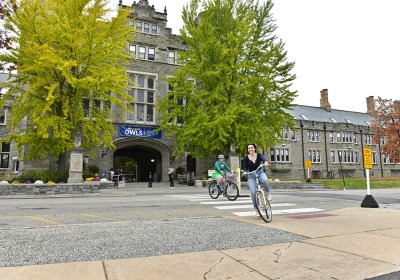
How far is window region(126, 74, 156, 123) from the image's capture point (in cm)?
2831

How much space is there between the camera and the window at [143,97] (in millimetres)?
28312

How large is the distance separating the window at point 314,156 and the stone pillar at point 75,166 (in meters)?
37.0

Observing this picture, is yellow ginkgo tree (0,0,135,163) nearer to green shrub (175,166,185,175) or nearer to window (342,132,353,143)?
green shrub (175,166,185,175)

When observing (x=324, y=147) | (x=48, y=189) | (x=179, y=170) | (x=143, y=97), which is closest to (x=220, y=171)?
(x=48, y=189)

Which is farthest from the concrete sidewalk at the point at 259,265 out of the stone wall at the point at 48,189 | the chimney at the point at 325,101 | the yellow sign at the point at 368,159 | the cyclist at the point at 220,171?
the chimney at the point at 325,101

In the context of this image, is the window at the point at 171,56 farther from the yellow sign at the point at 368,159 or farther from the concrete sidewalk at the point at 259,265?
the concrete sidewalk at the point at 259,265

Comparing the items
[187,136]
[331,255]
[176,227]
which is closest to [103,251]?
[176,227]

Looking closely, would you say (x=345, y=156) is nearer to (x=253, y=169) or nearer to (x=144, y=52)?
(x=144, y=52)

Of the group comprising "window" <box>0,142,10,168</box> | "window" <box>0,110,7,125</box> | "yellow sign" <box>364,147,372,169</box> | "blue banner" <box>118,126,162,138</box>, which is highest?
"window" <box>0,110,7,125</box>

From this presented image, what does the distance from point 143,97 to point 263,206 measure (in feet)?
78.8

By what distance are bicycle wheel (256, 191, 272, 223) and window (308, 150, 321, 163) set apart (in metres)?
41.7

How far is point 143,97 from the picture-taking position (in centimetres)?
2892

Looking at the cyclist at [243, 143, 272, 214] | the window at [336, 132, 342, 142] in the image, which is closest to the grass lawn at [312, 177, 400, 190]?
the cyclist at [243, 143, 272, 214]

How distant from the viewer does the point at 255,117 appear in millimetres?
21500
